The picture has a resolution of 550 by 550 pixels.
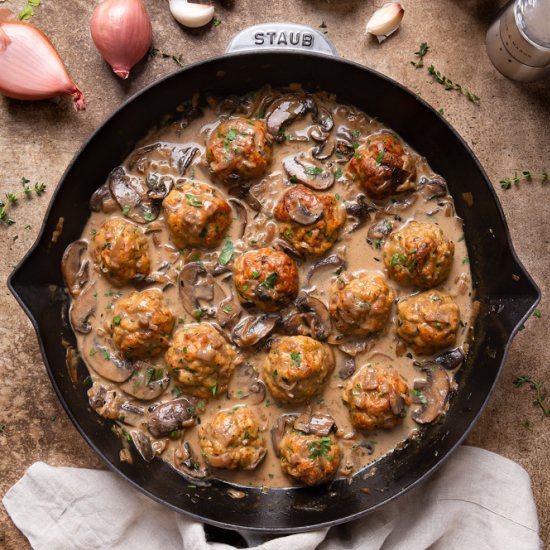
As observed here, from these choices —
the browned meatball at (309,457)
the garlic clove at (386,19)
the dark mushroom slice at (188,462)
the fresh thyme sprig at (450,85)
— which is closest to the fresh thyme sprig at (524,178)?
the fresh thyme sprig at (450,85)

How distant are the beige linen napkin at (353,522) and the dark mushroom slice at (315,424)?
73cm

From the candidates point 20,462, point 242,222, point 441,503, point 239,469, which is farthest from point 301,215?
point 20,462

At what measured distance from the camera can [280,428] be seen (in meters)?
4.69

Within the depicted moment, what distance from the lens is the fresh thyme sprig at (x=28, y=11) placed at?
4945mm

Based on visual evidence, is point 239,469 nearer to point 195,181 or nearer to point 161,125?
point 195,181

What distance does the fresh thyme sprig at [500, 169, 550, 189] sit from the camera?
5004mm

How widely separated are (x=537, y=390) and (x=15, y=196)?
4241mm

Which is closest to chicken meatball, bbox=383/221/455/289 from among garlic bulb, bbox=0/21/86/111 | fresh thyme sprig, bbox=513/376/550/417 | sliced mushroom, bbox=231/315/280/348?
sliced mushroom, bbox=231/315/280/348

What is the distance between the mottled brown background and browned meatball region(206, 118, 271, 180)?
2.48 ft

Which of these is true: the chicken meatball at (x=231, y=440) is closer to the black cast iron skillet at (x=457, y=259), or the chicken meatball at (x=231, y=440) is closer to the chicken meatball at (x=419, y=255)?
the black cast iron skillet at (x=457, y=259)

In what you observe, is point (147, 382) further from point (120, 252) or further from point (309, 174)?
point (309, 174)

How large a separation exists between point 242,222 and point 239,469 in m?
1.82

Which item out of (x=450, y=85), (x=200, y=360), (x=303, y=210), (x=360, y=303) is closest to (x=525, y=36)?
(x=450, y=85)

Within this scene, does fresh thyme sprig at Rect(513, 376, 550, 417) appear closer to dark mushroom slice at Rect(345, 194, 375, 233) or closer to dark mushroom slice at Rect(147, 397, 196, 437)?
dark mushroom slice at Rect(345, 194, 375, 233)
